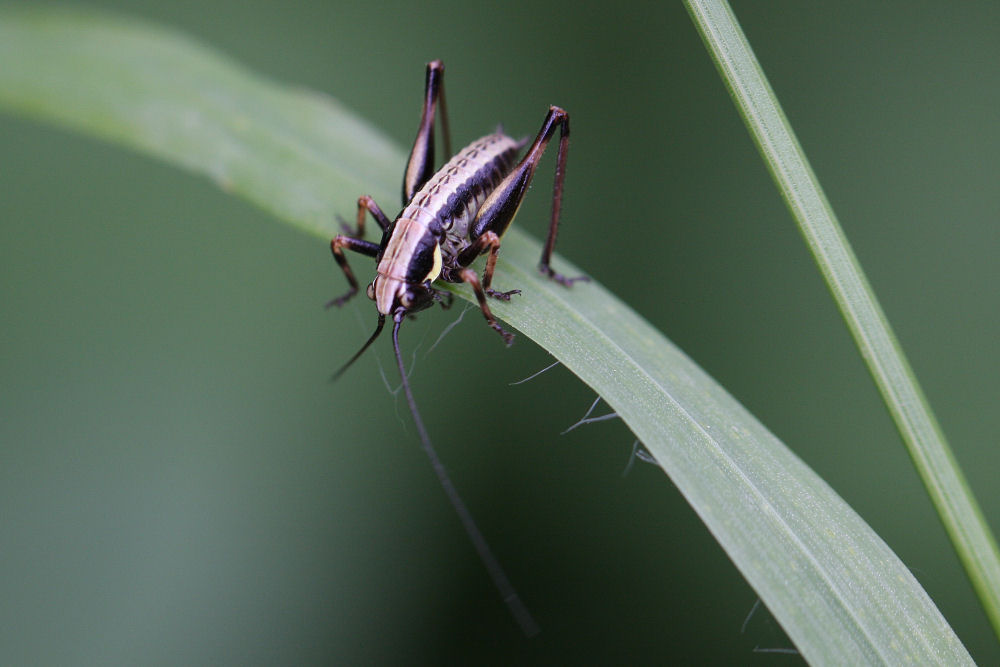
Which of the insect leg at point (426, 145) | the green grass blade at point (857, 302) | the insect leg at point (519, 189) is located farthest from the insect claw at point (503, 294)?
the green grass blade at point (857, 302)

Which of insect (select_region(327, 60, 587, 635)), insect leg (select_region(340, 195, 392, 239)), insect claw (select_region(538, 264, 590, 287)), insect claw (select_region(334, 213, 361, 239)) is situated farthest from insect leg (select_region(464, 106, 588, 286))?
insect claw (select_region(334, 213, 361, 239))

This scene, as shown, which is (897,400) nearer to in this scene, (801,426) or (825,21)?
(801,426)

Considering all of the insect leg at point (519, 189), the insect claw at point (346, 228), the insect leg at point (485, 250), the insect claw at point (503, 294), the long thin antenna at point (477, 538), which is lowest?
the long thin antenna at point (477, 538)

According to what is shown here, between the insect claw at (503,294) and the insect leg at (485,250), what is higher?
the insect leg at (485,250)

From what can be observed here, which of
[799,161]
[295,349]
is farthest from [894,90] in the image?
[295,349]

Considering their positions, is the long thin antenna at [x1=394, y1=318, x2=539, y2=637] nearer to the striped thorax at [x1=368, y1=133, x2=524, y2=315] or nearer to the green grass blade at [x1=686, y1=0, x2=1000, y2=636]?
the striped thorax at [x1=368, y1=133, x2=524, y2=315]

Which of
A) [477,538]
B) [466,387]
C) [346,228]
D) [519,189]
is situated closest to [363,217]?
[346,228]

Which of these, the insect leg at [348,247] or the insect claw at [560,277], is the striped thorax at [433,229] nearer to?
the insect leg at [348,247]
